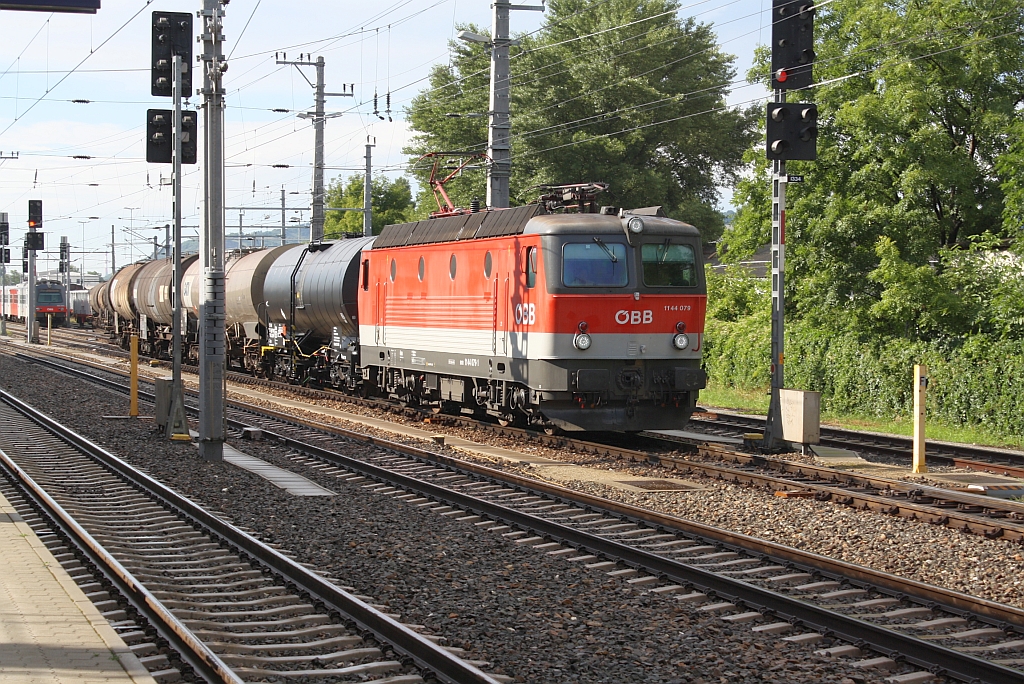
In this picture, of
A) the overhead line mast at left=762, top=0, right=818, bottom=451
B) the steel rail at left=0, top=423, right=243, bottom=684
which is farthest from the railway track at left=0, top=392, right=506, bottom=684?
the overhead line mast at left=762, top=0, right=818, bottom=451

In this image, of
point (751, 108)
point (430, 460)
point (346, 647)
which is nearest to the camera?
point (346, 647)

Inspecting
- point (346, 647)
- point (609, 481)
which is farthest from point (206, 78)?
point (346, 647)

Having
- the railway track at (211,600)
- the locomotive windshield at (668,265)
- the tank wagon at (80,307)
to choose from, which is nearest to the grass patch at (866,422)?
the locomotive windshield at (668,265)

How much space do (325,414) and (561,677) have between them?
56.0 ft

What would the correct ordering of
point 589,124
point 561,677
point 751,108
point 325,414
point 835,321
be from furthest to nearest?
point 751,108
point 589,124
point 835,321
point 325,414
point 561,677

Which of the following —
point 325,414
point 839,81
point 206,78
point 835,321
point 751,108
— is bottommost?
point 325,414

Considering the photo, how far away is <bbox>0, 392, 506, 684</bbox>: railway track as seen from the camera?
6.71 m

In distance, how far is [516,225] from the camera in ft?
57.3

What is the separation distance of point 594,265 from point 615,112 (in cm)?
3510

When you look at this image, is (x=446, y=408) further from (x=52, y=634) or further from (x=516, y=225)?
(x=52, y=634)

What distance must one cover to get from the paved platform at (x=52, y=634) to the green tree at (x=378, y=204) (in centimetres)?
6074

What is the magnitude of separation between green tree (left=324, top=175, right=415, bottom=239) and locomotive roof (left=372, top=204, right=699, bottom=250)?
4900cm

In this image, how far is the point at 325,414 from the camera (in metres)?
23.2

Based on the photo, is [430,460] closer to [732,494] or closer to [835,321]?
[732,494]
